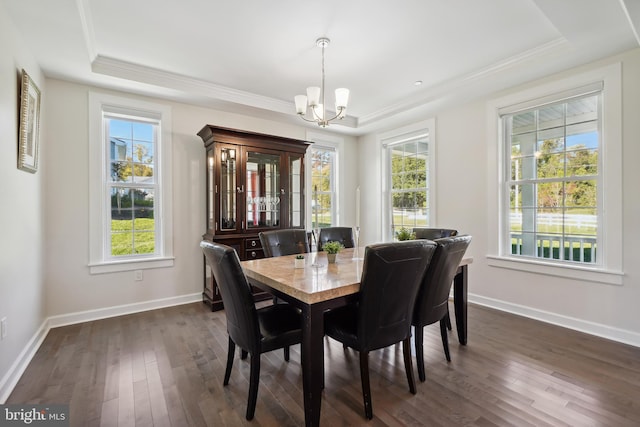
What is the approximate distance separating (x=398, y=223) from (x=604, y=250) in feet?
8.43

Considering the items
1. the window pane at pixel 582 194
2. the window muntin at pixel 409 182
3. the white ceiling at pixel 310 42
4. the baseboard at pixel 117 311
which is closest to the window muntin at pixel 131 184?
the white ceiling at pixel 310 42

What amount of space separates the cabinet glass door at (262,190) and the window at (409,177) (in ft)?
6.62

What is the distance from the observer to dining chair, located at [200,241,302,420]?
169cm

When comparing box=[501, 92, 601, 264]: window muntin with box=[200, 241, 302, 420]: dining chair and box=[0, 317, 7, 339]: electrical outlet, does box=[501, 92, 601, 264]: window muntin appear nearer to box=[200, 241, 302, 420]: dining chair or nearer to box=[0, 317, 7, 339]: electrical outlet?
box=[200, 241, 302, 420]: dining chair

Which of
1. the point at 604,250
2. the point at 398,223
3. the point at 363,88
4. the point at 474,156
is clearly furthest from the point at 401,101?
the point at 604,250

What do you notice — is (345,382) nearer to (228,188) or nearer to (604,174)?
(228,188)

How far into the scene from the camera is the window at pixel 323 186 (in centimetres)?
512

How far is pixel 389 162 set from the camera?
5156 millimetres

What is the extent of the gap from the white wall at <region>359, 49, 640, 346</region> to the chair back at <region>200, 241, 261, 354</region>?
2.13 m

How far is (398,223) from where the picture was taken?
16.5 feet

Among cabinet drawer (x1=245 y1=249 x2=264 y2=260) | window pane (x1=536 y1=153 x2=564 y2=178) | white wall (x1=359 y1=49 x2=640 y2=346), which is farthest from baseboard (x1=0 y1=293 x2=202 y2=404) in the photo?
window pane (x1=536 y1=153 x2=564 y2=178)

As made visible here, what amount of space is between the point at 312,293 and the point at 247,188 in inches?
101

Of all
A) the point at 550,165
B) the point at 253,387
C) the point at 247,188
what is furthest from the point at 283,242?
the point at 550,165

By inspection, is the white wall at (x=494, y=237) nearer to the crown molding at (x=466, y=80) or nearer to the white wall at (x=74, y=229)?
the crown molding at (x=466, y=80)
